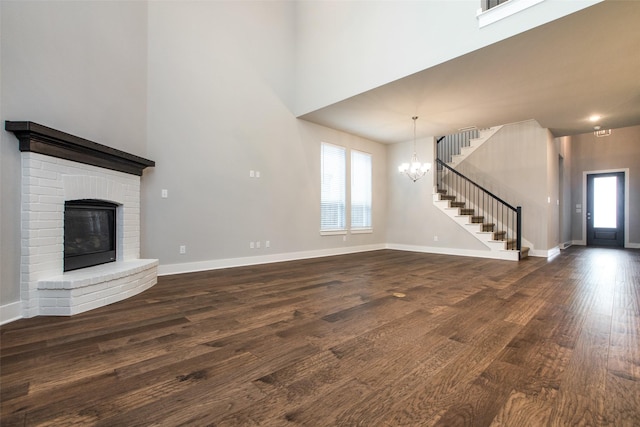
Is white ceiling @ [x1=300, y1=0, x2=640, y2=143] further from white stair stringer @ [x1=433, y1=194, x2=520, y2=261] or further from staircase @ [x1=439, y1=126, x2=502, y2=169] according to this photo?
white stair stringer @ [x1=433, y1=194, x2=520, y2=261]

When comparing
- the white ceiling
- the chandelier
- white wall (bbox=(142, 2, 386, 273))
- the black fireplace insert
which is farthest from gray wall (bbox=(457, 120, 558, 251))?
the black fireplace insert

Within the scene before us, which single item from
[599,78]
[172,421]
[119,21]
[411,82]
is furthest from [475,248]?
[119,21]

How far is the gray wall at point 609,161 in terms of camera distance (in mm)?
8914

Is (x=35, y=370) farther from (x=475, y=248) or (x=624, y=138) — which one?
(x=624, y=138)

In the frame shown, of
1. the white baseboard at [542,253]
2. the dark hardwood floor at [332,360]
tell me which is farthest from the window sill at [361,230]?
the dark hardwood floor at [332,360]

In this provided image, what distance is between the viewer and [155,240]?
4.50 metres

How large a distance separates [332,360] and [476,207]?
24.3ft

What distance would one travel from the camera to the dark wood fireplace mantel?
8.70 feet

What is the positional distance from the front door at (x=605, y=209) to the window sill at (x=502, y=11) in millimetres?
9152

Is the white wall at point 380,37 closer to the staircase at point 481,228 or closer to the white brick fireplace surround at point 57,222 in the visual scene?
the white brick fireplace surround at point 57,222

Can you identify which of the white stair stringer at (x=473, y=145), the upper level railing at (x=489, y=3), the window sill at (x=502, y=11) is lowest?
the white stair stringer at (x=473, y=145)

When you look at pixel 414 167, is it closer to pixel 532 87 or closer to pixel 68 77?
pixel 532 87

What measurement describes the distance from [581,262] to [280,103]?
7022 mm

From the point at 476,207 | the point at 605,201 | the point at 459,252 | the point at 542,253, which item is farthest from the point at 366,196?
the point at 605,201
